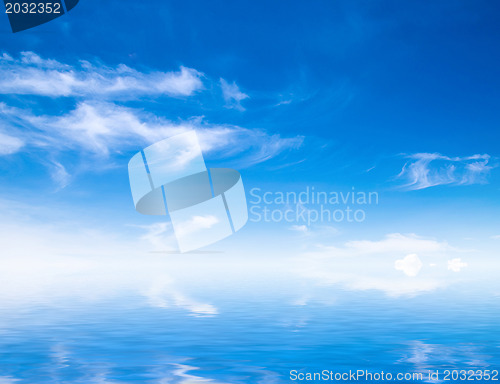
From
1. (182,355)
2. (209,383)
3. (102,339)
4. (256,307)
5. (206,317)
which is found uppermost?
(256,307)

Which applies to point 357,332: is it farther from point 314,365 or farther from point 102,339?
point 102,339

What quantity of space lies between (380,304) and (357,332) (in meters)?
19.5

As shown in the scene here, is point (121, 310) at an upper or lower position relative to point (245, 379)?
upper

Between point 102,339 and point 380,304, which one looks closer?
point 102,339

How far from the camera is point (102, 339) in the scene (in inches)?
1118

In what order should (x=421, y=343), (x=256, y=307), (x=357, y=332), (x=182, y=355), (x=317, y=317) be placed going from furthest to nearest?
(x=256, y=307) → (x=317, y=317) → (x=357, y=332) → (x=421, y=343) → (x=182, y=355)

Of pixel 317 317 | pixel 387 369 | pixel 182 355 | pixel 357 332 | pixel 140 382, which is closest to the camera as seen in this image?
pixel 140 382

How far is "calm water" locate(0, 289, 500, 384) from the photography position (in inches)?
822

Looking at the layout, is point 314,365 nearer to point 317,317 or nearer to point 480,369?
point 480,369

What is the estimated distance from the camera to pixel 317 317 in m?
38.5

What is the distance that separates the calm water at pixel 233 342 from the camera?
2088 centimetres

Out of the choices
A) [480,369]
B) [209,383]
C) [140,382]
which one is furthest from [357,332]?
[140,382]

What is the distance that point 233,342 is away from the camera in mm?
27375

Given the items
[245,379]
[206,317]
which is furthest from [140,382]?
[206,317]
